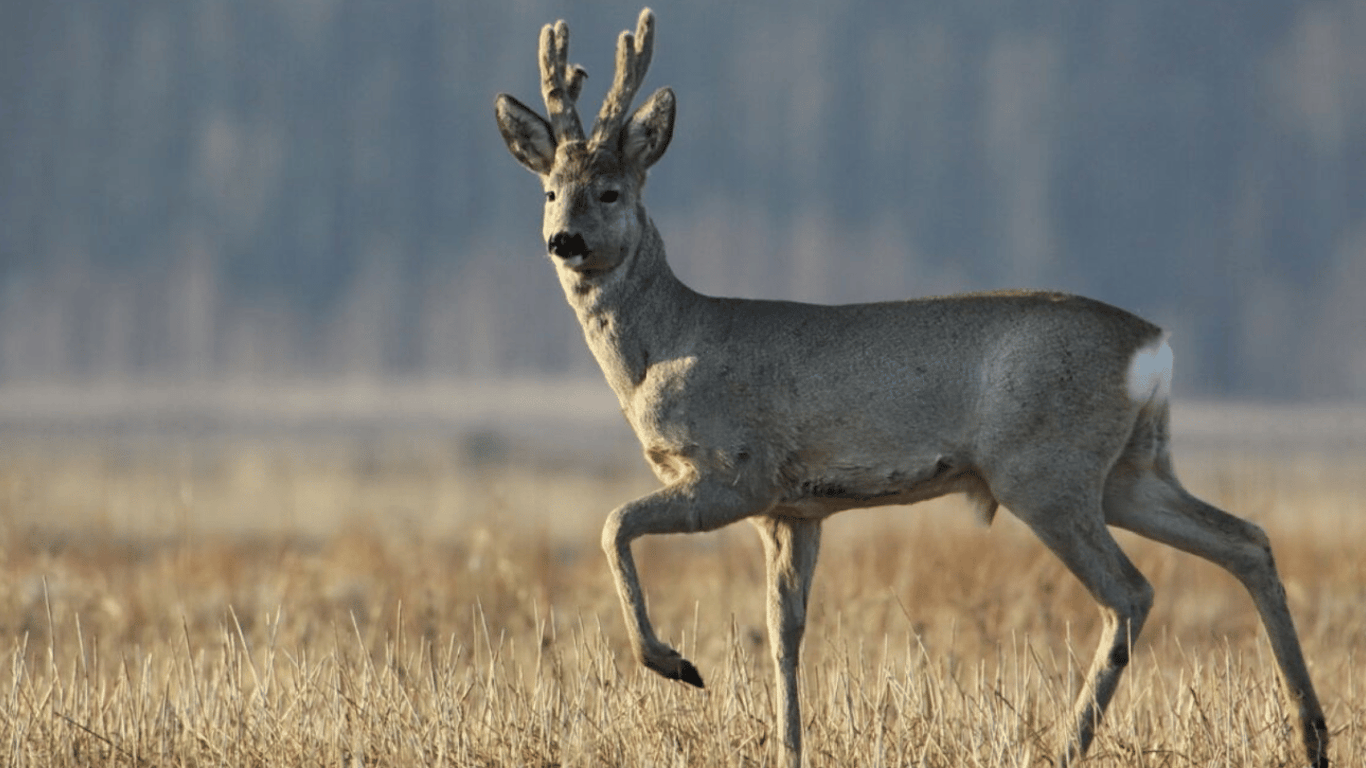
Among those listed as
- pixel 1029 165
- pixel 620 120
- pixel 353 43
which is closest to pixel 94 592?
pixel 620 120

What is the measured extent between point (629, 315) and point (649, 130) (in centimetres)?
76

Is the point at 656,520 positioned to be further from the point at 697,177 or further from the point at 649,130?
the point at 697,177

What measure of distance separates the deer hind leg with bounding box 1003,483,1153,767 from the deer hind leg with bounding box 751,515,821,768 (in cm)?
102

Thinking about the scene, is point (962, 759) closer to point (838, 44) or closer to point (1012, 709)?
point (1012, 709)

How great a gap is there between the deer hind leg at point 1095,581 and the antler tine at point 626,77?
86.4 inches

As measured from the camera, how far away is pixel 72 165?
138750mm

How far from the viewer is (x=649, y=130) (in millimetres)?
7930

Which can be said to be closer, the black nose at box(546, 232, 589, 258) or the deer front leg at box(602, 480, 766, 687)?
the deer front leg at box(602, 480, 766, 687)

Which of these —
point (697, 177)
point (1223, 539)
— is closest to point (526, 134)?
A: point (1223, 539)

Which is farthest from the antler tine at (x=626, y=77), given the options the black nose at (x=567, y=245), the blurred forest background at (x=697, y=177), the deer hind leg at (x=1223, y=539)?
the blurred forest background at (x=697, y=177)

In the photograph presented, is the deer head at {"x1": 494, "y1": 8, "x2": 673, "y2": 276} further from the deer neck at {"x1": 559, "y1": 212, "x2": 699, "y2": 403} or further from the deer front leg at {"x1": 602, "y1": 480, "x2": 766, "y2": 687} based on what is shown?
the deer front leg at {"x1": 602, "y1": 480, "x2": 766, "y2": 687}

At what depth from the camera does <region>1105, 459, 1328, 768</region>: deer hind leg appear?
7699 mm

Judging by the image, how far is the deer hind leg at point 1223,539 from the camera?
770 cm

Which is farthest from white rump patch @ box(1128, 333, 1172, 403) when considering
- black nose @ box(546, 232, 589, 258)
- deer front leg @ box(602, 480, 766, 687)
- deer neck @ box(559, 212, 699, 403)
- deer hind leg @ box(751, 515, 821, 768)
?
black nose @ box(546, 232, 589, 258)
